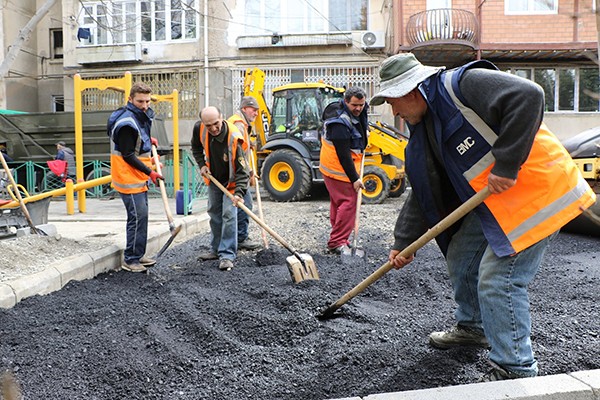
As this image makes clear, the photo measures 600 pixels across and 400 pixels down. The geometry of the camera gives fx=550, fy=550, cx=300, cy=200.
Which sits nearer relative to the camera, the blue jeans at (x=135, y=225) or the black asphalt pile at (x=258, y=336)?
the black asphalt pile at (x=258, y=336)

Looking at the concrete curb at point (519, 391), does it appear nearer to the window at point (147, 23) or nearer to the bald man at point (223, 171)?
the bald man at point (223, 171)

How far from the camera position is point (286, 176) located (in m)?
12.1

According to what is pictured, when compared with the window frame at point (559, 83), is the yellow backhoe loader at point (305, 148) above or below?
below

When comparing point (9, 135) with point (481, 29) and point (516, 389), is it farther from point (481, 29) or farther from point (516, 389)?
point (516, 389)

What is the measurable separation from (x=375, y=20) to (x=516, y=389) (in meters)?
16.7

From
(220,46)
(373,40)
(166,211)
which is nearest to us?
(166,211)

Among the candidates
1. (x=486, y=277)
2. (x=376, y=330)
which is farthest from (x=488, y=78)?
(x=376, y=330)

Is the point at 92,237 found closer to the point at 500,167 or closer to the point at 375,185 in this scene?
the point at 500,167

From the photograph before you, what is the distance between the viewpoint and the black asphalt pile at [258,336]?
8.66 ft

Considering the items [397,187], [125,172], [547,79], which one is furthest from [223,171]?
[547,79]

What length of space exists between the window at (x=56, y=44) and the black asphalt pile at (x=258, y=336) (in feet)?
61.9

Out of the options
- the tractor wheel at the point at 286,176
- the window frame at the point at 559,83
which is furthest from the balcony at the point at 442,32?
the tractor wheel at the point at 286,176

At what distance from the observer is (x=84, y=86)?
919 centimetres

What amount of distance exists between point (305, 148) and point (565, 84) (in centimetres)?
972
